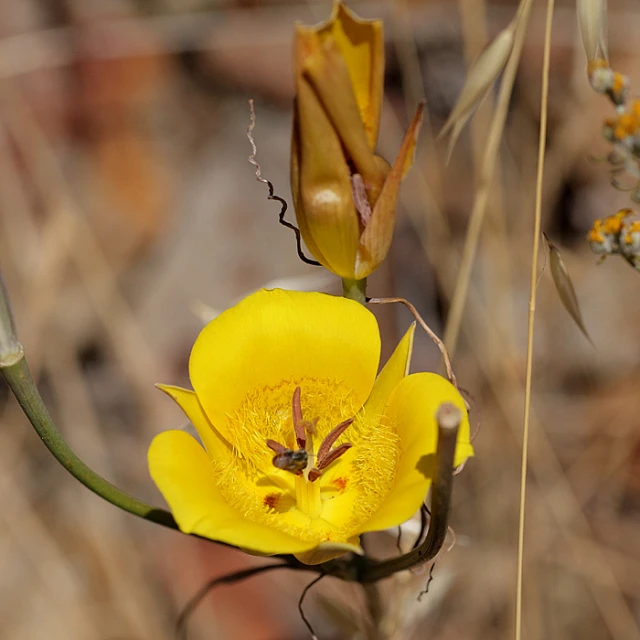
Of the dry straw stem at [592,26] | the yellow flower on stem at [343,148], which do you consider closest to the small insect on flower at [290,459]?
the yellow flower on stem at [343,148]

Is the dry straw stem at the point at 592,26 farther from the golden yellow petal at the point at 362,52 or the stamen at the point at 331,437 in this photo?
the stamen at the point at 331,437

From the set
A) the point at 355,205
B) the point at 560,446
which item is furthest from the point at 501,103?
the point at 560,446

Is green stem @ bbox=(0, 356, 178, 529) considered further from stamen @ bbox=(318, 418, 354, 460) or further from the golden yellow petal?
the golden yellow petal

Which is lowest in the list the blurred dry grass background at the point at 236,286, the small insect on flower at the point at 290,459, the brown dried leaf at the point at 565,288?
the blurred dry grass background at the point at 236,286

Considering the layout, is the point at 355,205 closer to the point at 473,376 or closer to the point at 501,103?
the point at 501,103

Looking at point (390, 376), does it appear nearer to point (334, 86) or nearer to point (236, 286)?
point (334, 86)

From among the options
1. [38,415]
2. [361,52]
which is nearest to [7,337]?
[38,415]

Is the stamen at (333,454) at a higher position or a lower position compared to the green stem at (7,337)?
lower
